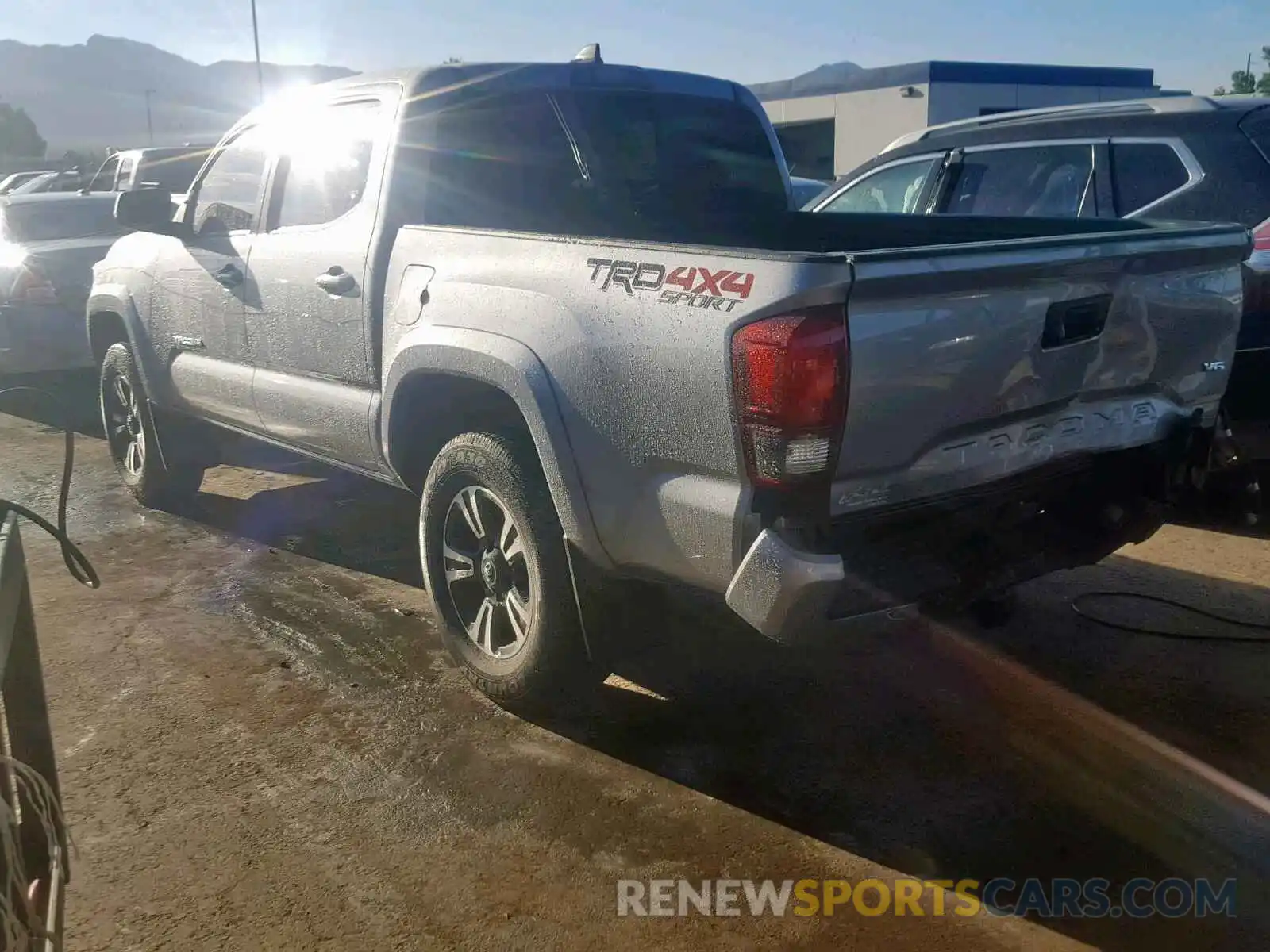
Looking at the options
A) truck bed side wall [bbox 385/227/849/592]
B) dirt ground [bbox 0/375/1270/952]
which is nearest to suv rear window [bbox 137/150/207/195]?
dirt ground [bbox 0/375/1270/952]

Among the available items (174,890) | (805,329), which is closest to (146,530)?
(174,890)

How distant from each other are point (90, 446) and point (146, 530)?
2.46m

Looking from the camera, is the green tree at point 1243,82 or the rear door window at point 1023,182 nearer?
the rear door window at point 1023,182

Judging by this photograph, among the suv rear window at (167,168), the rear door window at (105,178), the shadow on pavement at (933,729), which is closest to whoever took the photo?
the shadow on pavement at (933,729)

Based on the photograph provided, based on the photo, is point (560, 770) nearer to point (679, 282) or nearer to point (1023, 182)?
point (679, 282)

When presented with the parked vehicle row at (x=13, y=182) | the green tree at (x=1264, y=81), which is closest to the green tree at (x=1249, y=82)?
the green tree at (x=1264, y=81)

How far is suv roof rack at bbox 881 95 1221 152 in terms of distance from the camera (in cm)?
535

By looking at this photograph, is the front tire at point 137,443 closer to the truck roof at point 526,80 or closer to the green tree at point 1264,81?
the truck roof at point 526,80

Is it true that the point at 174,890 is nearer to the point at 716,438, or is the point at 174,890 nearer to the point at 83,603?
the point at 716,438

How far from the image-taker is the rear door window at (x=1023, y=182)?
5801 millimetres

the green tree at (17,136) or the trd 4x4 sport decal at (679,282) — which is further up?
the green tree at (17,136)

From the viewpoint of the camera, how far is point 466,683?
13.6 feet

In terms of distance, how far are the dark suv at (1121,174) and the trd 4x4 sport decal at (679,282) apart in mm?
2634

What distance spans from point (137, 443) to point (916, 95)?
2669 centimetres
